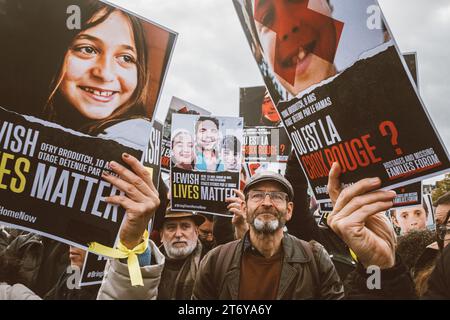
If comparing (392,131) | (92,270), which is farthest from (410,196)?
(92,270)

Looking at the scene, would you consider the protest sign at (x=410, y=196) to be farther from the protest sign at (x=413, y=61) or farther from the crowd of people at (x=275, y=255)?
the protest sign at (x=413, y=61)

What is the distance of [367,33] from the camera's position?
2.16 metres

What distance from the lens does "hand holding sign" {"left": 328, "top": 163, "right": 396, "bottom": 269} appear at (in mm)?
2252

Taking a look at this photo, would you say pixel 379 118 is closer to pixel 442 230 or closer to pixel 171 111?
pixel 442 230

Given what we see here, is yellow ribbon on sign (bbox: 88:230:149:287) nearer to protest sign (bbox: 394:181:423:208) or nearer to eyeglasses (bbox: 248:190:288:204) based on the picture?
eyeglasses (bbox: 248:190:288:204)

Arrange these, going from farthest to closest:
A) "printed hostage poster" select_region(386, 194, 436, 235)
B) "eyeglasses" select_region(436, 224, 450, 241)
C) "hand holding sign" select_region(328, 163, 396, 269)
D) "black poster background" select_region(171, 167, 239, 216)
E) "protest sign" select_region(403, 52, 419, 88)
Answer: "printed hostage poster" select_region(386, 194, 436, 235) < "black poster background" select_region(171, 167, 239, 216) < "eyeglasses" select_region(436, 224, 450, 241) < "protest sign" select_region(403, 52, 419, 88) < "hand holding sign" select_region(328, 163, 396, 269)

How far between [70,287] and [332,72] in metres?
2.10

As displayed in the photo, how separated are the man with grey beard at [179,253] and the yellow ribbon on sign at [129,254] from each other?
1.43m

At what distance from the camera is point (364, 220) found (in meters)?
2.29

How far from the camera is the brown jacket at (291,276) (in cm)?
255

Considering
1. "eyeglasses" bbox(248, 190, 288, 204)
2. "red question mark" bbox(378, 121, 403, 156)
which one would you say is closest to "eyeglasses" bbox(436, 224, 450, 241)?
"eyeglasses" bbox(248, 190, 288, 204)

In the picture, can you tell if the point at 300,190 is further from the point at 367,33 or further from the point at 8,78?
the point at 8,78

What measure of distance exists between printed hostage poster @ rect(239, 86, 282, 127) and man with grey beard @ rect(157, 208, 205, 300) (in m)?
2.81

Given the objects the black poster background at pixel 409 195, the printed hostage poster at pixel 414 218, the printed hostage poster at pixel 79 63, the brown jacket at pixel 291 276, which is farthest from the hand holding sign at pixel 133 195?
the printed hostage poster at pixel 414 218
